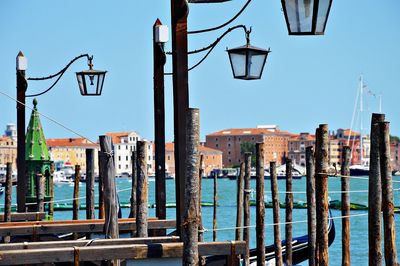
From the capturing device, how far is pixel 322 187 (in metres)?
6.74

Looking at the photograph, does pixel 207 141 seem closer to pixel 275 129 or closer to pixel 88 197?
pixel 275 129

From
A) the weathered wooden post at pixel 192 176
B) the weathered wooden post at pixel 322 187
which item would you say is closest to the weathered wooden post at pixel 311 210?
the weathered wooden post at pixel 322 187

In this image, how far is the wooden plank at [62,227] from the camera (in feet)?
16.8

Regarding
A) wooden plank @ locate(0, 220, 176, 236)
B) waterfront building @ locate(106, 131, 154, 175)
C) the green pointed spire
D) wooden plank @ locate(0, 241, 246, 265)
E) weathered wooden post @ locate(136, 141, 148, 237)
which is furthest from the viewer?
waterfront building @ locate(106, 131, 154, 175)

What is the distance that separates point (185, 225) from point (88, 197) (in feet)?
17.7

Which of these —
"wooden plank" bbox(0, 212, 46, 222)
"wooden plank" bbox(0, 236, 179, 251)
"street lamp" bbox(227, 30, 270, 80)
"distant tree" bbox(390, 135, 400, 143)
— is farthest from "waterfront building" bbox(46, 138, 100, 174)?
"wooden plank" bbox(0, 236, 179, 251)

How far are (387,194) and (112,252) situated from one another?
240cm

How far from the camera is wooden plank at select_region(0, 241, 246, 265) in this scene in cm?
399

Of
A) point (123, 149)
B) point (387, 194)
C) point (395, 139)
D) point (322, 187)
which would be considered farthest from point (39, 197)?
point (395, 139)

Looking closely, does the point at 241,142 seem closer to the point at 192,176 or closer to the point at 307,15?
the point at 192,176

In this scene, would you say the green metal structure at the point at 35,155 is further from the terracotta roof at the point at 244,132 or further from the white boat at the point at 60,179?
the terracotta roof at the point at 244,132

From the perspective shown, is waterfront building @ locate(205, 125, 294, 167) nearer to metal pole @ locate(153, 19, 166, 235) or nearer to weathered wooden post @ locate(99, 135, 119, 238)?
metal pole @ locate(153, 19, 166, 235)

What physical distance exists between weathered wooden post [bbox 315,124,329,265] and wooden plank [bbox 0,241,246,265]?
2.51m

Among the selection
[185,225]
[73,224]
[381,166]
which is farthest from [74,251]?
[381,166]
